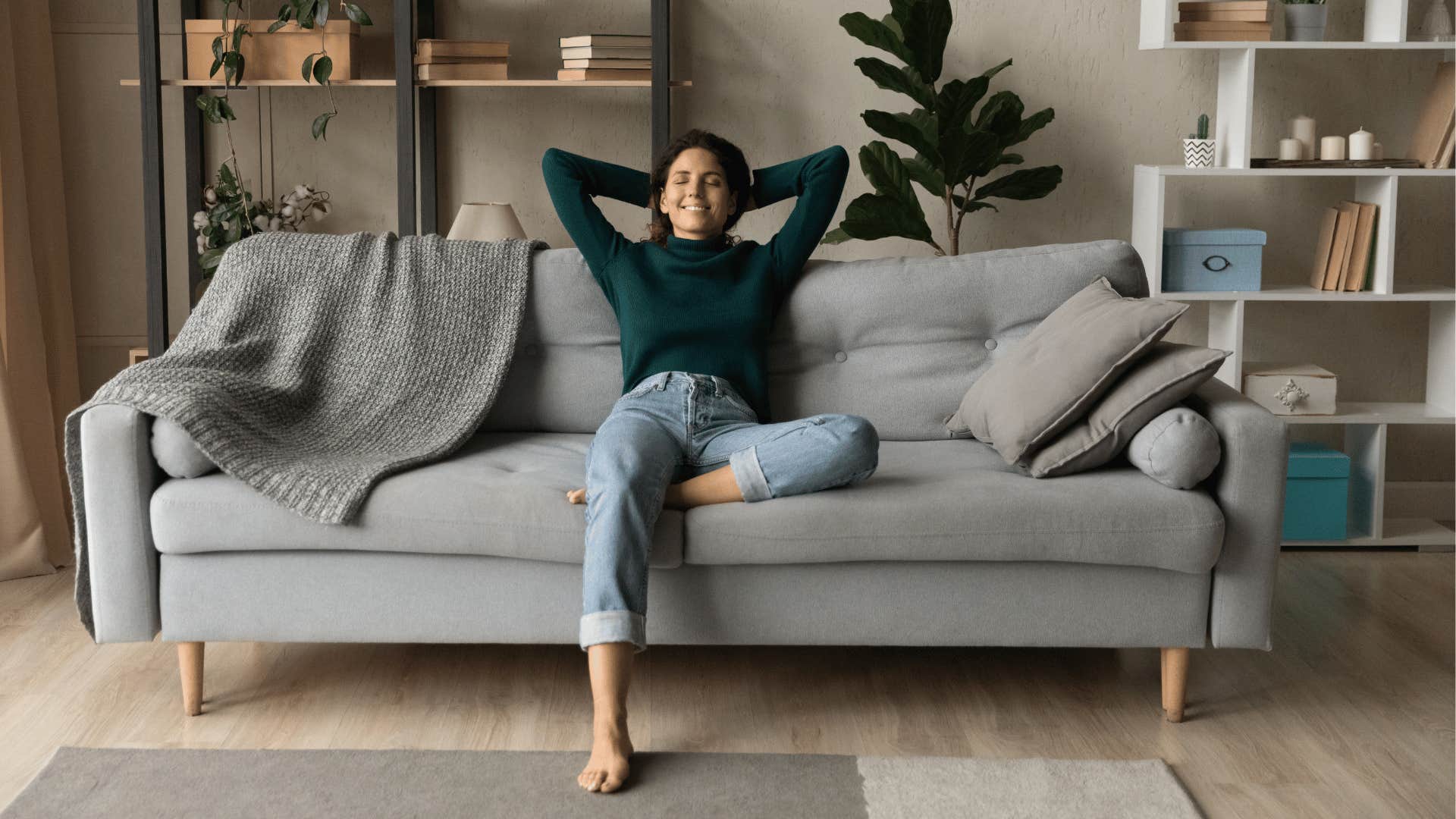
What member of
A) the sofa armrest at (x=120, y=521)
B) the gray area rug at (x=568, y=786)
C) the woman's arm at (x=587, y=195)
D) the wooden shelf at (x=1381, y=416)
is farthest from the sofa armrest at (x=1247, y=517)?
the sofa armrest at (x=120, y=521)

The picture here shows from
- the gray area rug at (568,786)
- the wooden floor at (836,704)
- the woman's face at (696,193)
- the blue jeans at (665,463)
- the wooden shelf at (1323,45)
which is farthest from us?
the wooden shelf at (1323,45)

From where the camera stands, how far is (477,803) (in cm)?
195

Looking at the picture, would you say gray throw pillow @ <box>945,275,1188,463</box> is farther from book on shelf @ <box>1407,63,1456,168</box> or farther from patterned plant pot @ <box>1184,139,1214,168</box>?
book on shelf @ <box>1407,63,1456,168</box>

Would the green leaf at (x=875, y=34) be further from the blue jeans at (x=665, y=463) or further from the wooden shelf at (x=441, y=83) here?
the blue jeans at (x=665, y=463)

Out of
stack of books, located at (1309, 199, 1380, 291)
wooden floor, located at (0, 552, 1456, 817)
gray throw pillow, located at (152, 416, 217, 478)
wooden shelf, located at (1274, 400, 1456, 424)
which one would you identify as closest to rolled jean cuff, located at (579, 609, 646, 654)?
wooden floor, located at (0, 552, 1456, 817)

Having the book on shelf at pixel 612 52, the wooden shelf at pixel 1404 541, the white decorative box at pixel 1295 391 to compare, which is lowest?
the wooden shelf at pixel 1404 541

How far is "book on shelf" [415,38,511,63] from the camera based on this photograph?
3.53 m

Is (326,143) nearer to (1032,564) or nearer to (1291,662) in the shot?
(1032,564)

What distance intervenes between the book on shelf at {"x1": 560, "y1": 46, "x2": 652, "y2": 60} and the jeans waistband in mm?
Result: 1331

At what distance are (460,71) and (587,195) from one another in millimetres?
1004

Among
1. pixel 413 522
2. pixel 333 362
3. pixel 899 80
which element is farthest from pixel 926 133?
pixel 413 522

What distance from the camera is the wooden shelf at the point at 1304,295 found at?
3.46m

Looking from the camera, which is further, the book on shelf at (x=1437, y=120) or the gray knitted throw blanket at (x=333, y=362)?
the book on shelf at (x=1437, y=120)

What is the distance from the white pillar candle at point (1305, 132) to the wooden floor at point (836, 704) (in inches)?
52.8
